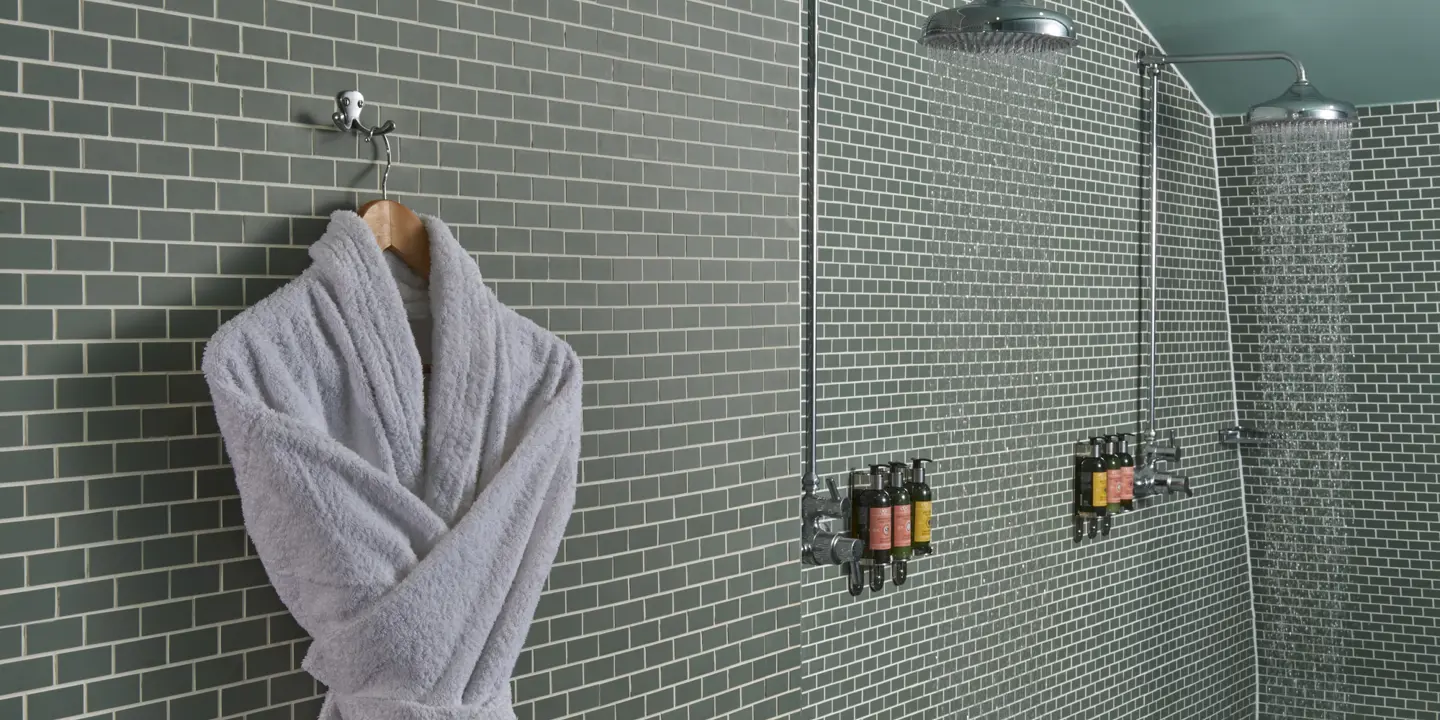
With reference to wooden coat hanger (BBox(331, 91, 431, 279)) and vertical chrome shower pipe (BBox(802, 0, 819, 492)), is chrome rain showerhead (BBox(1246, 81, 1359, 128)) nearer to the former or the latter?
vertical chrome shower pipe (BBox(802, 0, 819, 492))

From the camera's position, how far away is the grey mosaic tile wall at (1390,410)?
13.1ft

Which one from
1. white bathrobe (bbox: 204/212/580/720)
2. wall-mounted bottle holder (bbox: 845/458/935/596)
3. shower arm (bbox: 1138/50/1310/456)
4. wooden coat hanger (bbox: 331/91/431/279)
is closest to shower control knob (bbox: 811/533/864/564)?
wall-mounted bottle holder (bbox: 845/458/935/596)

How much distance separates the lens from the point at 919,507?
9.18 ft

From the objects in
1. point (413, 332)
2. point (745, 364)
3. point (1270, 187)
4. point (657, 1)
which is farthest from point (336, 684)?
point (1270, 187)

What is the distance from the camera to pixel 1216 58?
364 cm

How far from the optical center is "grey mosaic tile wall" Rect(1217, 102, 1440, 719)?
399 cm

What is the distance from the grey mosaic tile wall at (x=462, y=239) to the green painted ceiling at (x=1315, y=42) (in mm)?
1897

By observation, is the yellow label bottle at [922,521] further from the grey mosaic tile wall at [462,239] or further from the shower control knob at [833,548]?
the grey mosaic tile wall at [462,239]

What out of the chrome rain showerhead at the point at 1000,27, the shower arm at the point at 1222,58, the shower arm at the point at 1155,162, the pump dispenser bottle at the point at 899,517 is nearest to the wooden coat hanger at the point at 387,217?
the chrome rain showerhead at the point at 1000,27

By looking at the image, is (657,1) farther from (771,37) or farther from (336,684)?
(336,684)

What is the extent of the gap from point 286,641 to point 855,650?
1410 mm

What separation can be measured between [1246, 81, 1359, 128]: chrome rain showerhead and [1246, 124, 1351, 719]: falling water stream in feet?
1.46

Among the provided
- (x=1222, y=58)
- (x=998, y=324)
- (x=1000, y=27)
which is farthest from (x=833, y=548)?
(x=1222, y=58)

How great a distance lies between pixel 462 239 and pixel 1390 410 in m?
3.37
